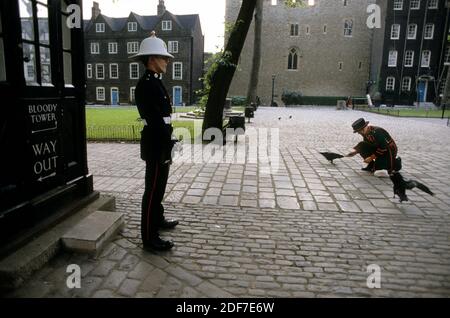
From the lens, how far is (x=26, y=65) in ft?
11.5

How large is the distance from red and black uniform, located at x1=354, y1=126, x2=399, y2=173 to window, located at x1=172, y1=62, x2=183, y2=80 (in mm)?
41768

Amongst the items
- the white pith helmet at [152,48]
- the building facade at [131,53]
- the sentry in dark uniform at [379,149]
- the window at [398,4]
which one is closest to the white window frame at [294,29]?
the window at [398,4]

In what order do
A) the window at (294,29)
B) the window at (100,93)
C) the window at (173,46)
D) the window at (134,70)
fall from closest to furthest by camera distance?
the window at (173,46)
the window at (134,70)
the window at (100,93)
the window at (294,29)

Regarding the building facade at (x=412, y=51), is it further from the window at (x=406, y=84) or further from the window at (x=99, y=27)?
the window at (x=99, y=27)

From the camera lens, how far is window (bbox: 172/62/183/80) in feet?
153

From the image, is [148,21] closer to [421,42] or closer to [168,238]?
[421,42]

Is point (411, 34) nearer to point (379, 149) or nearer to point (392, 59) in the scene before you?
point (392, 59)

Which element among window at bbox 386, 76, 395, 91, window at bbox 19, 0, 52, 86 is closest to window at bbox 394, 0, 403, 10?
window at bbox 386, 76, 395, 91

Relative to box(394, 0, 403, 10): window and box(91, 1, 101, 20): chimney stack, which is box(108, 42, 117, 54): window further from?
box(394, 0, 403, 10): window

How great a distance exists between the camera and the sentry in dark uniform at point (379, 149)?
7.31 m

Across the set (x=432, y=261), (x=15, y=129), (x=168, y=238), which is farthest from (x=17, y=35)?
(x=432, y=261)

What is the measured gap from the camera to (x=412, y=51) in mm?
45344

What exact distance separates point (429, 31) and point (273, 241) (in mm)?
52010

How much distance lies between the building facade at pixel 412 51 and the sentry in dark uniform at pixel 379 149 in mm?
43049
